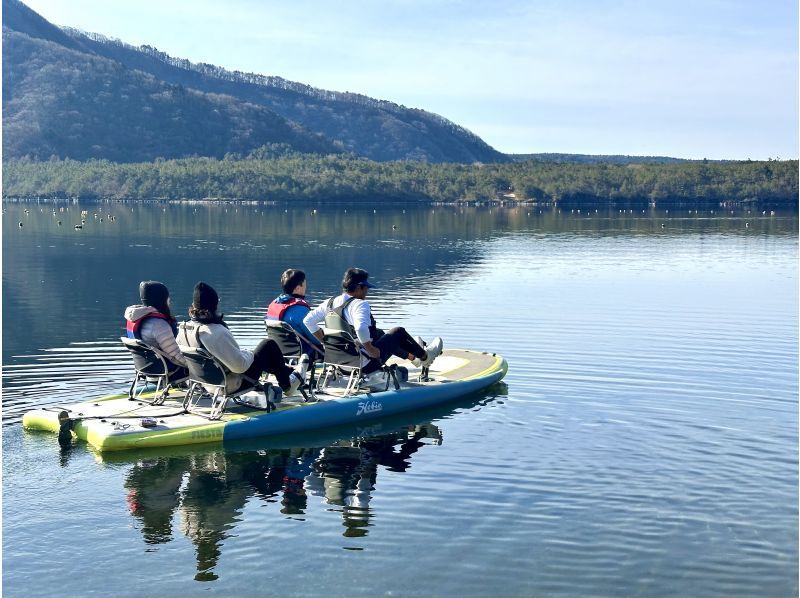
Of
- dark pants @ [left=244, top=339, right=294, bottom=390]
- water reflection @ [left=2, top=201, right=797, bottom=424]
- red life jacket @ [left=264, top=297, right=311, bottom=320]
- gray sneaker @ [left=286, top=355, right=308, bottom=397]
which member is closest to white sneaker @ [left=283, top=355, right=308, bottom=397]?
gray sneaker @ [left=286, top=355, right=308, bottom=397]

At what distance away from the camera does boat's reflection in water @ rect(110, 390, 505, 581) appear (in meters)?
14.7

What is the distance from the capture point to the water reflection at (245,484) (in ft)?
47.9

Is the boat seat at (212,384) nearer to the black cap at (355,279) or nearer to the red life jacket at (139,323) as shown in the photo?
the red life jacket at (139,323)

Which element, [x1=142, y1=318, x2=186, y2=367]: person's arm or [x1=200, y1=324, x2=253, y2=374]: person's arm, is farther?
[x1=142, y1=318, x2=186, y2=367]: person's arm

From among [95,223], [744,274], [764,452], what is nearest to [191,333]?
[764,452]

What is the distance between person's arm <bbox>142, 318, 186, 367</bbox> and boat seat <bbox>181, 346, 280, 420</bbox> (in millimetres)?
643

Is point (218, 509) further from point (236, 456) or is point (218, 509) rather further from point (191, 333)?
point (191, 333)

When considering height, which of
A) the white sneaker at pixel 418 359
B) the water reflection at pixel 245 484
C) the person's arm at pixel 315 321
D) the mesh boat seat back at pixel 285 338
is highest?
the person's arm at pixel 315 321

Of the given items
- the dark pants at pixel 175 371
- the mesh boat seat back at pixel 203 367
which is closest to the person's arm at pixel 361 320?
the mesh boat seat back at pixel 203 367

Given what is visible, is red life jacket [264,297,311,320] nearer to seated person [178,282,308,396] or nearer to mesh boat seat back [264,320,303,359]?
mesh boat seat back [264,320,303,359]

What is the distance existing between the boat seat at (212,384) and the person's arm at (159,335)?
64 centimetres

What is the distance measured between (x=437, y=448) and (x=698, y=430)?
4.91 m

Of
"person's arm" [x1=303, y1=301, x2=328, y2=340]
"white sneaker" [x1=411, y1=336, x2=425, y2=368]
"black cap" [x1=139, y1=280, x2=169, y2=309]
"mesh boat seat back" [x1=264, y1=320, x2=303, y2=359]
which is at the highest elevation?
"black cap" [x1=139, y1=280, x2=169, y2=309]

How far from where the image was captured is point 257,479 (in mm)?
16875
